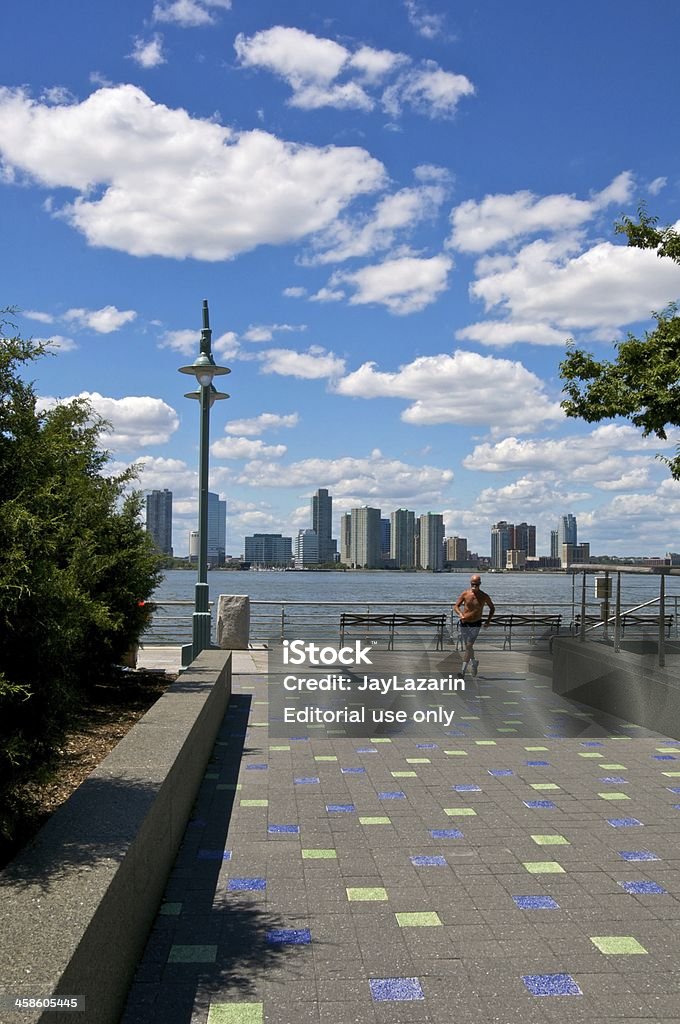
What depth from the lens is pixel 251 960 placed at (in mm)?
4109

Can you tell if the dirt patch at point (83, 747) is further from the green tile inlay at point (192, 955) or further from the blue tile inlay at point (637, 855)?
the blue tile inlay at point (637, 855)

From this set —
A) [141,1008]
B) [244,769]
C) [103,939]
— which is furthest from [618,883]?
[244,769]

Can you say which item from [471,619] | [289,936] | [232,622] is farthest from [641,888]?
[232,622]

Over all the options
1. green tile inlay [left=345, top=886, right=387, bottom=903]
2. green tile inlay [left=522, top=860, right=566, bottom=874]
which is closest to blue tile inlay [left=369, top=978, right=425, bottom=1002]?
green tile inlay [left=345, top=886, right=387, bottom=903]

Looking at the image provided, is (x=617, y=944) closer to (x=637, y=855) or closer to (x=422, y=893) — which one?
(x=422, y=893)

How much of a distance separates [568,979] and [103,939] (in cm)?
212

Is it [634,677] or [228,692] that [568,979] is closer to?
[634,677]

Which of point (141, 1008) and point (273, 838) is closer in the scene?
point (141, 1008)

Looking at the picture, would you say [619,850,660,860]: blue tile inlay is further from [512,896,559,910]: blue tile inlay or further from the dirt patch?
the dirt patch

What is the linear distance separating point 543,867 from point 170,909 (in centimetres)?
233

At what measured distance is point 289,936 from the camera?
14.3 ft

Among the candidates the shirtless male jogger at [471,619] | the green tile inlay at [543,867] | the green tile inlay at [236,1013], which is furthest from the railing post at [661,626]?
the green tile inlay at [236,1013]

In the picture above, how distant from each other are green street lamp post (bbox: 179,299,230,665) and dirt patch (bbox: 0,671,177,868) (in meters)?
0.86

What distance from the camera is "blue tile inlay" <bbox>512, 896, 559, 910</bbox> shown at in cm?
476
